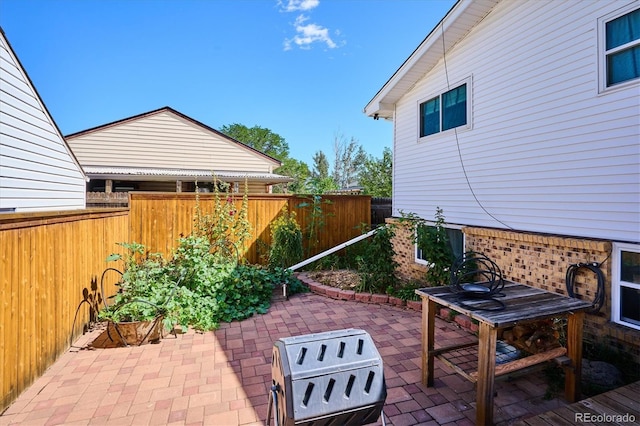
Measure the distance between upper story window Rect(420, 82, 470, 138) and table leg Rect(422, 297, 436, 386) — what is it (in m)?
3.41

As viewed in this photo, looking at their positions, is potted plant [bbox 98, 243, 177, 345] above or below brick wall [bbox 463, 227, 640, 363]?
below

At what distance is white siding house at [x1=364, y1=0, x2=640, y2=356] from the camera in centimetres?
304

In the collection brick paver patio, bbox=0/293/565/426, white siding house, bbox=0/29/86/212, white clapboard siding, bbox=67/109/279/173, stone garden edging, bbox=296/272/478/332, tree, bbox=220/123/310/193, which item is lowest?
brick paver patio, bbox=0/293/565/426

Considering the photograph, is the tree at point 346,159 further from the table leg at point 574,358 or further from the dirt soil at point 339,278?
the table leg at point 574,358

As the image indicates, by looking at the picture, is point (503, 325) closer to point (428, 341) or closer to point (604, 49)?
point (428, 341)

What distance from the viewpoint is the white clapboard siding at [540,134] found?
3072 millimetres

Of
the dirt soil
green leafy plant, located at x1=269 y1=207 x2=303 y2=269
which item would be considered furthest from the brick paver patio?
green leafy plant, located at x1=269 y1=207 x2=303 y2=269

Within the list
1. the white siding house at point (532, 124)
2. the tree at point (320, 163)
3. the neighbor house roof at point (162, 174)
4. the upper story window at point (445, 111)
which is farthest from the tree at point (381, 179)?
the tree at point (320, 163)

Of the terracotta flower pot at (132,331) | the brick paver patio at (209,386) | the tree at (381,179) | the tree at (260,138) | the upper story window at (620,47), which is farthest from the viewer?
the tree at (260,138)

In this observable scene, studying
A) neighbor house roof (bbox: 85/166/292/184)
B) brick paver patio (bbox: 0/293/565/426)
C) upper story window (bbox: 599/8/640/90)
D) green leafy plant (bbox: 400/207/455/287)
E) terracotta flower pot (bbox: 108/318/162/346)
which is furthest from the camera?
neighbor house roof (bbox: 85/166/292/184)

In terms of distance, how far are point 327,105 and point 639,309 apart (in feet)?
81.8

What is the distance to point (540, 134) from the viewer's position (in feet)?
12.5

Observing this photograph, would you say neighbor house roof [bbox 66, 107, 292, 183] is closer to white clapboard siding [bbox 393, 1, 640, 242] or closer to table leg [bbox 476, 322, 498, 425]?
white clapboard siding [bbox 393, 1, 640, 242]

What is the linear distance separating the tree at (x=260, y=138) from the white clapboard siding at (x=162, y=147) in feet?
102
